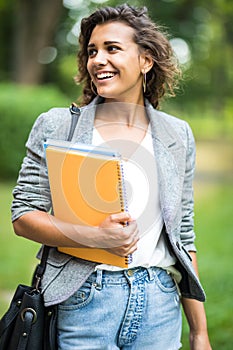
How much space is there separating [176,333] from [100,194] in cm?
59

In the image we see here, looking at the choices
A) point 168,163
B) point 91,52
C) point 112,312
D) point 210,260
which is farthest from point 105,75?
point 210,260

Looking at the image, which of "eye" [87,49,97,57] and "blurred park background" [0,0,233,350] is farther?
"blurred park background" [0,0,233,350]

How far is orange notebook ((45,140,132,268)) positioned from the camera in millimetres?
1767

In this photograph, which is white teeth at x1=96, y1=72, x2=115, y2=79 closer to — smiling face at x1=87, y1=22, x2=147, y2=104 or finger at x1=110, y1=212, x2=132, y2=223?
smiling face at x1=87, y1=22, x2=147, y2=104

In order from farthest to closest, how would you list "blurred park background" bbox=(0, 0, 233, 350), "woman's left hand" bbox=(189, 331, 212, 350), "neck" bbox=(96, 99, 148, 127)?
"blurred park background" bbox=(0, 0, 233, 350) < "woman's left hand" bbox=(189, 331, 212, 350) < "neck" bbox=(96, 99, 148, 127)

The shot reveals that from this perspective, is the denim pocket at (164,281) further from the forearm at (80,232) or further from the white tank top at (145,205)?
the forearm at (80,232)

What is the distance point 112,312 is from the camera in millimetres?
1904

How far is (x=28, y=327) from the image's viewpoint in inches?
76.0

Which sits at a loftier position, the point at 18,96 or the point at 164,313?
the point at 18,96

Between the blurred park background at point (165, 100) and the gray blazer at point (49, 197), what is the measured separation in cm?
44

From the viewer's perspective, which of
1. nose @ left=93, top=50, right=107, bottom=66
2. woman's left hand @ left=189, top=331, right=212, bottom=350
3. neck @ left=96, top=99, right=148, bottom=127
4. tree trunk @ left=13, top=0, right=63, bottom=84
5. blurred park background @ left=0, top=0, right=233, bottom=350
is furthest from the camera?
tree trunk @ left=13, top=0, right=63, bottom=84

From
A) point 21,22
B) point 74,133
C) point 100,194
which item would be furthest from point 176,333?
point 21,22

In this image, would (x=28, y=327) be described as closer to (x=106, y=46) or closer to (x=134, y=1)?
(x=106, y=46)

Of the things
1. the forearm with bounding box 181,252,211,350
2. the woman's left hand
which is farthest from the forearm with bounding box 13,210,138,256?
the woman's left hand
